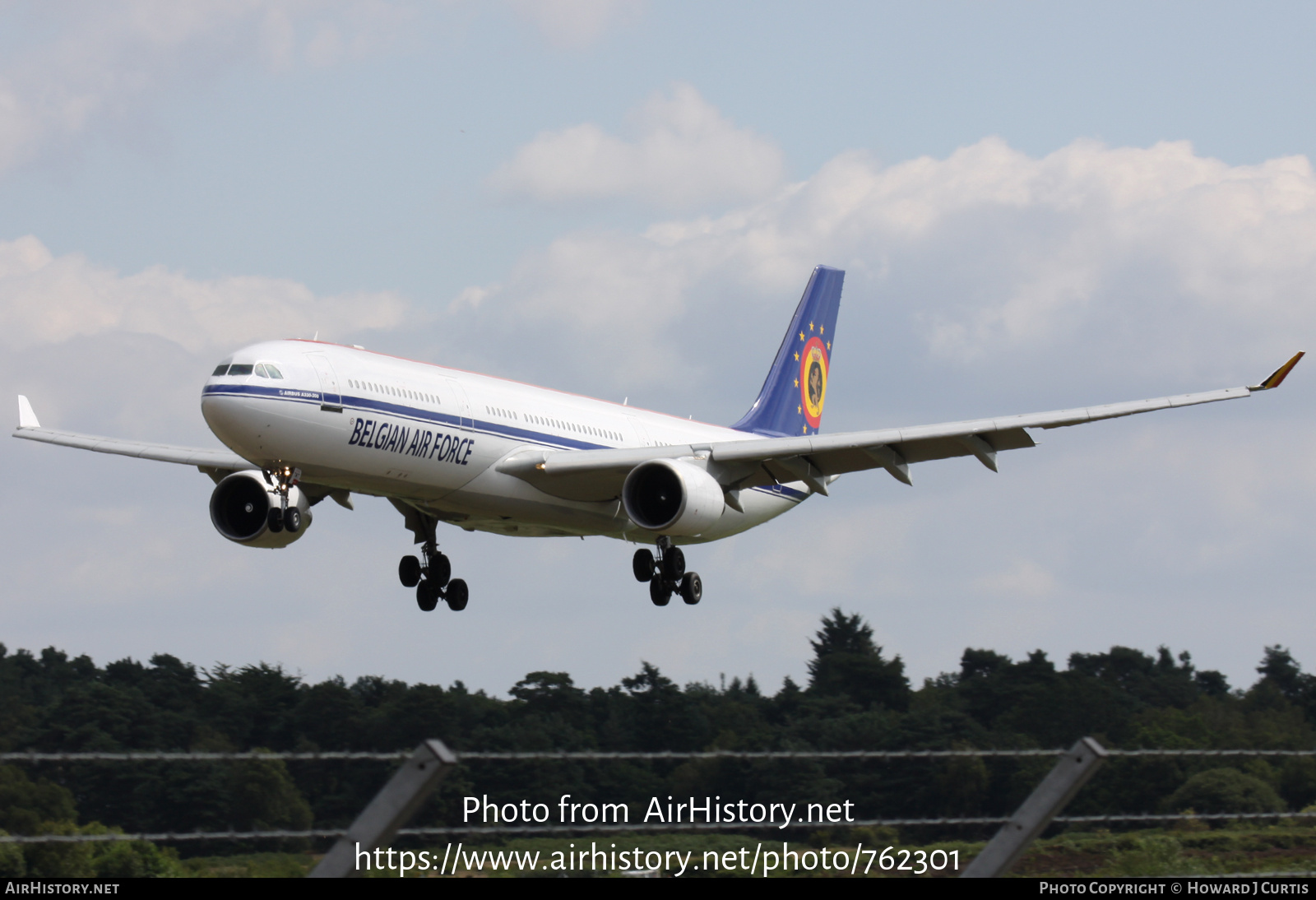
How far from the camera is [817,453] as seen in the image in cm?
3166

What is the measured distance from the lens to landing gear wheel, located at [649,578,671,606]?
1305 inches

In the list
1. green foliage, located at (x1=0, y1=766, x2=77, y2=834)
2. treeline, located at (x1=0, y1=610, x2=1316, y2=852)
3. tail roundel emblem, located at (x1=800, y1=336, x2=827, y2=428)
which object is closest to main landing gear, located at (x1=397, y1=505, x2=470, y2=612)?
treeline, located at (x1=0, y1=610, x2=1316, y2=852)

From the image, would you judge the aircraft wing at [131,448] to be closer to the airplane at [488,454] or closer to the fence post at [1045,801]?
the airplane at [488,454]

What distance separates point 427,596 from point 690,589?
19.3 ft

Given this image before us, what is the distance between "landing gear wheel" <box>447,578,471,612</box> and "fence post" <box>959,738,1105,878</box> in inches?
1028

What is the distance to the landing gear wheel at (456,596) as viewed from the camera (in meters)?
34.1

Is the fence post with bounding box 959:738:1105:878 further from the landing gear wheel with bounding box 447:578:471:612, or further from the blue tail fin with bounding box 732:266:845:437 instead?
the blue tail fin with bounding box 732:266:845:437

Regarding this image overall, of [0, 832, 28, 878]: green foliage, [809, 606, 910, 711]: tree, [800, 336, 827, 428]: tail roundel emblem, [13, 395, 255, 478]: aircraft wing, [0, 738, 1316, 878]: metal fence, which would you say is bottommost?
[0, 832, 28, 878]: green foliage

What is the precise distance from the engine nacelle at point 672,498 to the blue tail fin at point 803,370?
10013 millimetres

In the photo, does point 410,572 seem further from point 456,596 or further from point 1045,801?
point 1045,801

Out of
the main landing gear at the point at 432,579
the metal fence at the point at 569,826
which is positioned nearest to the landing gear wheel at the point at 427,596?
the main landing gear at the point at 432,579

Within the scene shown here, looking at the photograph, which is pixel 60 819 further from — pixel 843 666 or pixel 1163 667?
pixel 1163 667

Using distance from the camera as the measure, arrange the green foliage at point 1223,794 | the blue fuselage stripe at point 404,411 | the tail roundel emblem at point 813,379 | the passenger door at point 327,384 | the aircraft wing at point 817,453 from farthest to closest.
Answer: the tail roundel emblem at point 813,379 → the aircraft wing at point 817,453 → the passenger door at point 327,384 → the blue fuselage stripe at point 404,411 → the green foliage at point 1223,794
